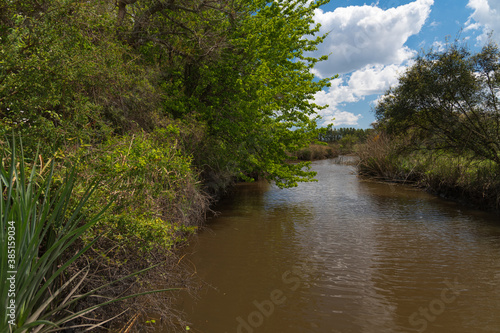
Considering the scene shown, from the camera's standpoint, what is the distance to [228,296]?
4.76m

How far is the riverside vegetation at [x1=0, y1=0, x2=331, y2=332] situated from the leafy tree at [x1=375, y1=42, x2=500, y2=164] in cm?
427

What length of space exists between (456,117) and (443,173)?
3.68 meters

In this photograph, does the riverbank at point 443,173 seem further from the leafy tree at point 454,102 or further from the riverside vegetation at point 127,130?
the riverside vegetation at point 127,130

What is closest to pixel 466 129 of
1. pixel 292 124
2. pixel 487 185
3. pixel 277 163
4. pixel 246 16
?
pixel 487 185

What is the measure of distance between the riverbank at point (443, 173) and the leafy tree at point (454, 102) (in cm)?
65

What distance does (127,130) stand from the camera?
792 centimetres

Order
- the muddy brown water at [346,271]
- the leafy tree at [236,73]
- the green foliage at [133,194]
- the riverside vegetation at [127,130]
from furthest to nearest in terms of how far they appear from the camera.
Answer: the leafy tree at [236,73] → the muddy brown water at [346,271] → the green foliage at [133,194] → the riverside vegetation at [127,130]

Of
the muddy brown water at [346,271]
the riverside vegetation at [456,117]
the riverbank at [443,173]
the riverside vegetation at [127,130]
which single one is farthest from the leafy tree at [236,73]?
the riverbank at [443,173]

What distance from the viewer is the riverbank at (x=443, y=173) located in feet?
36.7

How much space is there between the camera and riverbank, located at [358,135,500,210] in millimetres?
11188

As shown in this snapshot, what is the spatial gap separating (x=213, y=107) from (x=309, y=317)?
8829 millimetres

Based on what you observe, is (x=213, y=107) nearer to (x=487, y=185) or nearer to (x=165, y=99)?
(x=165, y=99)

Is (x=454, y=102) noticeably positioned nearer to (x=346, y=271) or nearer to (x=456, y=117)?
(x=456, y=117)

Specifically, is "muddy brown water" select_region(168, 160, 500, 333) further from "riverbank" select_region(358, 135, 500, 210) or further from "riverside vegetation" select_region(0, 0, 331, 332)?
"riverbank" select_region(358, 135, 500, 210)
